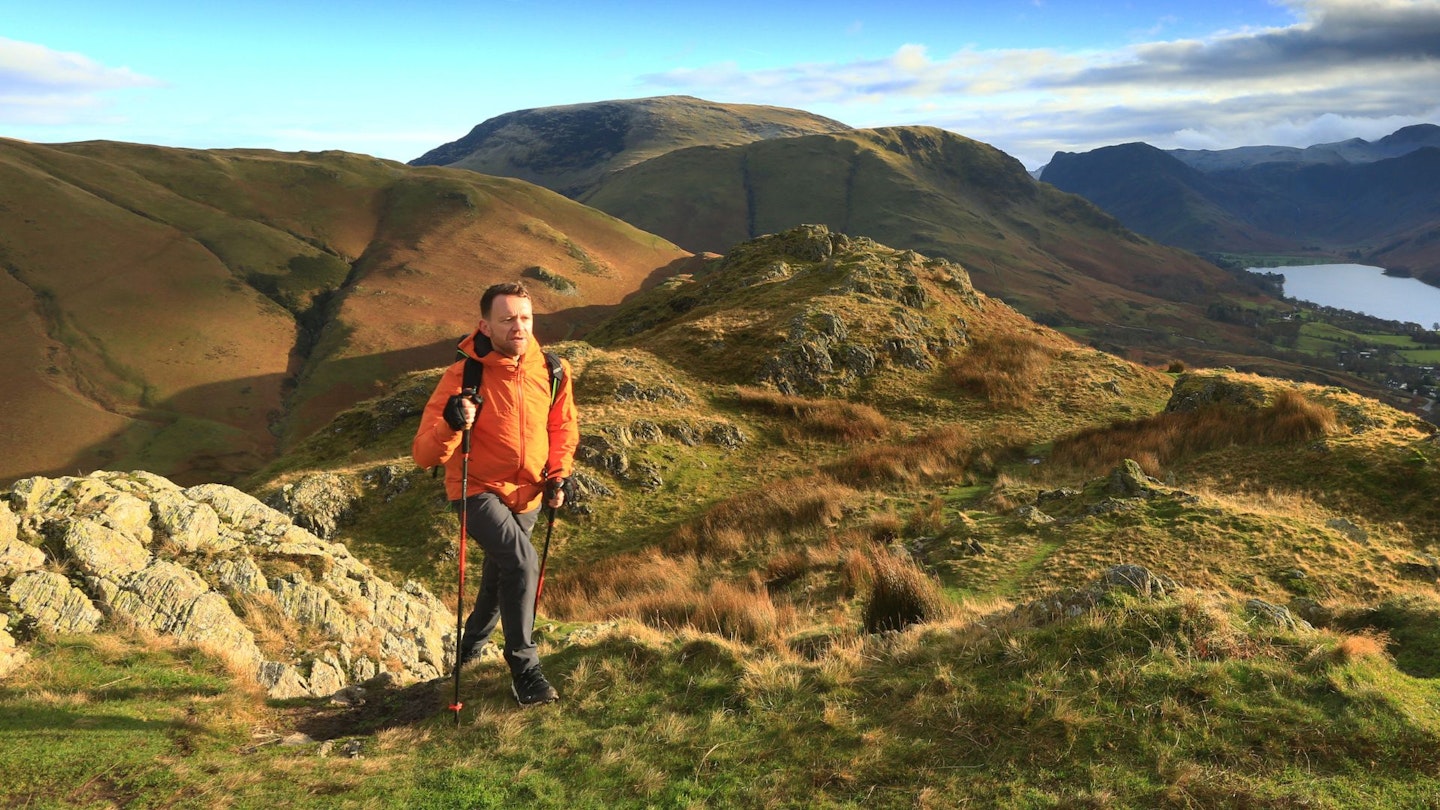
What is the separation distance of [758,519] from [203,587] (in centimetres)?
1126

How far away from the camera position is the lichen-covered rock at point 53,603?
23.6ft

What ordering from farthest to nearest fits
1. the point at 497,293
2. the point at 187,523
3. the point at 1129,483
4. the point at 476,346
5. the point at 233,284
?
the point at 233,284, the point at 1129,483, the point at 187,523, the point at 476,346, the point at 497,293

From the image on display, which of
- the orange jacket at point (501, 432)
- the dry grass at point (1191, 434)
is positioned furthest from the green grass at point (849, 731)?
the dry grass at point (1191, 434)

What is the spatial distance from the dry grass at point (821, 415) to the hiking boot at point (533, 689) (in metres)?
18.5

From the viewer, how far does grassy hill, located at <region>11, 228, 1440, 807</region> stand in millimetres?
5105

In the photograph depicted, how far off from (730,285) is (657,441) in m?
22.2

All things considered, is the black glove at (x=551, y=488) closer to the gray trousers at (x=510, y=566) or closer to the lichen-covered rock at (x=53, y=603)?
the gray trousers at (x=510, y=566)

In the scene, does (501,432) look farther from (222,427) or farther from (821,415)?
(222,427)

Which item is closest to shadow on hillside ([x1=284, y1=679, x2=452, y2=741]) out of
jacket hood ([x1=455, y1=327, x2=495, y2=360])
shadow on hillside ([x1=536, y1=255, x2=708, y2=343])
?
jacket hood ([x1=455, y1=327, x2=495, y2=360])

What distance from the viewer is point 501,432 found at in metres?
6.44

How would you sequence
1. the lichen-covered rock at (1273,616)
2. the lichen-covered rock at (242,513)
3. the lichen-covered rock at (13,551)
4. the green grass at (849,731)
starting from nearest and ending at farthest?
the green grass at (849,731)
the lichen-covered rock at (1273,616)
the lichen-covered rock at (13,551)
the lichen-covered rock at (242,513)

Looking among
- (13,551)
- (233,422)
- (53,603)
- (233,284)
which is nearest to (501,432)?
(53,603)

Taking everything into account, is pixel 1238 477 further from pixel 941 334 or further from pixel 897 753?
pixel 941 334

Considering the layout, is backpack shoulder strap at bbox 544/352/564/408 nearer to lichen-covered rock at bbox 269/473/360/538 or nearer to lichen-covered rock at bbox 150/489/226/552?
lichen-covered rock at bbox 150/489/226/552
